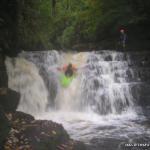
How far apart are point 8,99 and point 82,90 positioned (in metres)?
5.75

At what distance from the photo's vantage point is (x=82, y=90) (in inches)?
568

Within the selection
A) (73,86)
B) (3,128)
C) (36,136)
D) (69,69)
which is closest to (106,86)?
(73,86)

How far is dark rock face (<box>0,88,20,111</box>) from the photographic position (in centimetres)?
902

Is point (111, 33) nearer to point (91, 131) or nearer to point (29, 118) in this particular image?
point (91, 131)

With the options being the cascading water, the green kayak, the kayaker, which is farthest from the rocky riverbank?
the kayaker

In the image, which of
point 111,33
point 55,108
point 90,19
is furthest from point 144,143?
point 90,19

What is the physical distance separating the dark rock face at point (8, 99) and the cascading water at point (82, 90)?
8.22 ft

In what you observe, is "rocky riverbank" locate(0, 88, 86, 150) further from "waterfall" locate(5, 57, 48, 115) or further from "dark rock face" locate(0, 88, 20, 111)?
"waterfall" locate(5, 57, 48, 115)

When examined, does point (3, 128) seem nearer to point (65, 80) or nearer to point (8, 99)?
point (8, 99)

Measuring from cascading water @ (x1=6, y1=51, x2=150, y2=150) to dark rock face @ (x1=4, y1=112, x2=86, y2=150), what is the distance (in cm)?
304

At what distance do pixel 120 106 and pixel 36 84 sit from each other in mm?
3915

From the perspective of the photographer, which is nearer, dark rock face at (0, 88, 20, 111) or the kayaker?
dark rock face at (0, 88, 20, 111)

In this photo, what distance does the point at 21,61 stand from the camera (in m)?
14.5

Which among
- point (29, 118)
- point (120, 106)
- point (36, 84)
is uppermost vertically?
point (36, 84)
